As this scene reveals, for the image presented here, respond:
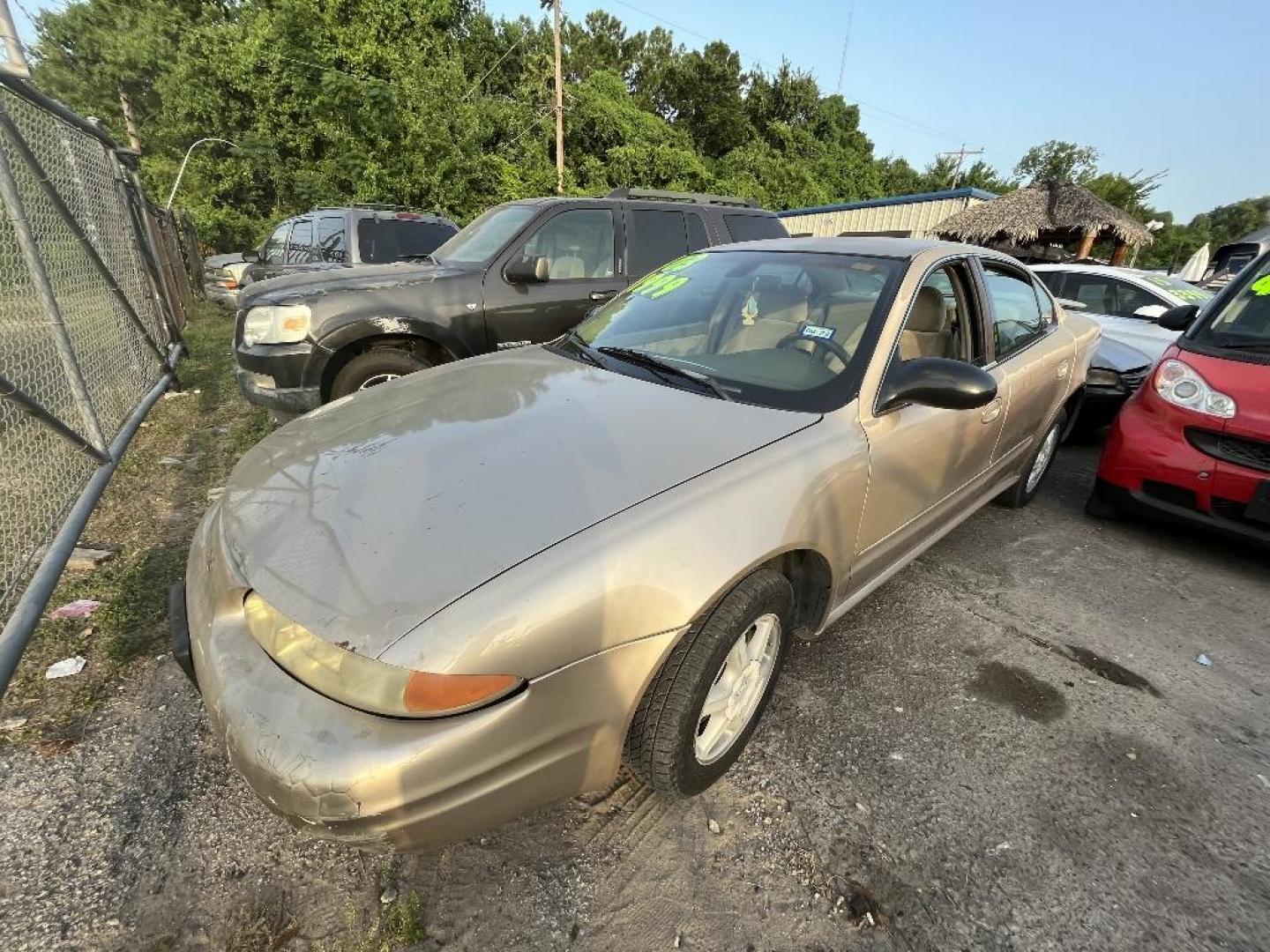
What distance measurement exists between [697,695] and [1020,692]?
159 cm

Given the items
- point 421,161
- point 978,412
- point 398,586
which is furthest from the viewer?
point 421,161

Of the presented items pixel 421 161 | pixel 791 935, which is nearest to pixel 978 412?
pixel 791 935

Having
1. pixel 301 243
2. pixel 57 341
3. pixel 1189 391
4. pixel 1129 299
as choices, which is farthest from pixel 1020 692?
pixel 301 243

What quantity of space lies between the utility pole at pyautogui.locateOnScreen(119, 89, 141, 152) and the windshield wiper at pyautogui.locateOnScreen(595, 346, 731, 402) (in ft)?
89.8

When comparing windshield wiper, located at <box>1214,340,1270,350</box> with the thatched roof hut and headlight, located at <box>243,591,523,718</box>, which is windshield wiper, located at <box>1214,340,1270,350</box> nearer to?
headlight, located at <box>243,591,523,718</box>

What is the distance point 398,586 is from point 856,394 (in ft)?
5.20

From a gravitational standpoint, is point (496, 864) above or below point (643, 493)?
below

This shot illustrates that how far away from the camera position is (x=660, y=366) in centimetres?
237

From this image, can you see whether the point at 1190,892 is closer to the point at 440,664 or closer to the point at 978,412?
the point at 978,412

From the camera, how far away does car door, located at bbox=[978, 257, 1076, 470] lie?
3.05 meters

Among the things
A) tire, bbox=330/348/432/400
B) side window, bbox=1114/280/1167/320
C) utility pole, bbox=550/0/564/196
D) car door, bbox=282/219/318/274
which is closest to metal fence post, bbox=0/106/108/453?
tire, bbox=330/348/432/400

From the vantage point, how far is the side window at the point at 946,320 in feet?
8.67

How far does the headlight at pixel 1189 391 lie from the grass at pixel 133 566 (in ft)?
16.8

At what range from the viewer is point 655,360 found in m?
2.41
